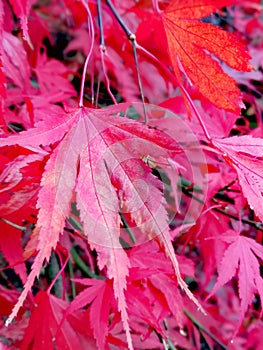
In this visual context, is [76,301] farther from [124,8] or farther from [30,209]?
[124,8]

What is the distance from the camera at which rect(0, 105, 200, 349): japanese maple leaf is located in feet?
1.53

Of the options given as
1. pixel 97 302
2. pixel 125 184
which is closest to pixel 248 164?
pixel 125 184

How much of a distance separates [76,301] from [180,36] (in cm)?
38

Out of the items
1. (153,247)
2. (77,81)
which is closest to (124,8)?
(77,81)

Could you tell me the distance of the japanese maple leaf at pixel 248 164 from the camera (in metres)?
0.51

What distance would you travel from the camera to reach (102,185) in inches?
19.5

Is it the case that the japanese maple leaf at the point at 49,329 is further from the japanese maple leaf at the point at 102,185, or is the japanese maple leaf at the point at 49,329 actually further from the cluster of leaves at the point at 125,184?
the japanese maple leaf at the point at 102,185

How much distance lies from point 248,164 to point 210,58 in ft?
0.56

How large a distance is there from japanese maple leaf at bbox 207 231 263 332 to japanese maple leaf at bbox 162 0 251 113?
0.20m

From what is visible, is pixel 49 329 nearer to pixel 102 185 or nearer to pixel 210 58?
pixel 102 185

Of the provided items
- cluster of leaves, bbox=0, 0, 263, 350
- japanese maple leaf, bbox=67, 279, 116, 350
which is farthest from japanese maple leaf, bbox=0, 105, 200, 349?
japanese maple leaf, bbox=67, 279, 116, 350

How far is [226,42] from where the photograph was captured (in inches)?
24.5

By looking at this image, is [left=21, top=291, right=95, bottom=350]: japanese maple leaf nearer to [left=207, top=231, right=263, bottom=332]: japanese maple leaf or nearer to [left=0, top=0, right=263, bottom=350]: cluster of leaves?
[left=0, top=0, right=263, bottom=350]: cluster of leaves

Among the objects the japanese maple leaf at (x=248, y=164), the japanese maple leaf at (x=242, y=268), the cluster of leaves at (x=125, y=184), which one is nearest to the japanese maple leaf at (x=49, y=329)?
the cluster of leaves at (x=125, y=184)
